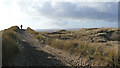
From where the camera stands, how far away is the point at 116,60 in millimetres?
6516

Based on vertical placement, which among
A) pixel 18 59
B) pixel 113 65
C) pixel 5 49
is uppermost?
pixel 5 49

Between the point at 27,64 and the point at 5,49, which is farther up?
the point at 5,49

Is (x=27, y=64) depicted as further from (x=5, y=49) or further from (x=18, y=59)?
(x=5, y=49)

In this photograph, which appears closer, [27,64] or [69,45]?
[27,64]

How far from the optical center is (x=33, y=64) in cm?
567

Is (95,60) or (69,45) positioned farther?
(69,45)

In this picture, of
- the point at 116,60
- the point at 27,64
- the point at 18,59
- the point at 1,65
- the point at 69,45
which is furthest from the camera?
the point at 69,45

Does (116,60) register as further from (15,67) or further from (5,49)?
(5,49)

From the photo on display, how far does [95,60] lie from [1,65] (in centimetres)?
465

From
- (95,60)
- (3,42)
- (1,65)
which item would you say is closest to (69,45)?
(95,60)

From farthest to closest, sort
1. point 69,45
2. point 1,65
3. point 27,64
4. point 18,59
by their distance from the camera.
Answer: point 69,45, point 18,59, point 27,64, point 1,65

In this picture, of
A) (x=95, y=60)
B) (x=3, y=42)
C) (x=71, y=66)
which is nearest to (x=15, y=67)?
(x=3, y=42)

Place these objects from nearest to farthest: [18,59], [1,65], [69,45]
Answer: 1. [1,65]
2. [18,59]
3. [69,45]

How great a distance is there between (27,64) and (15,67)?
0.59 metres
